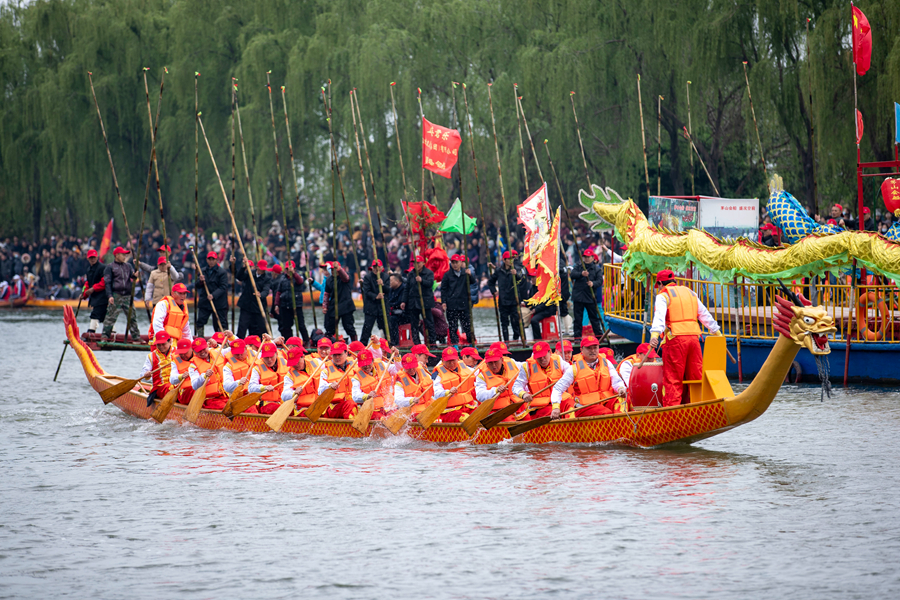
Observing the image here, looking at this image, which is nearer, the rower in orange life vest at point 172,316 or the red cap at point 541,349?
the red cap at point 541,349

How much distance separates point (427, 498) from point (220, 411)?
4.61 metres

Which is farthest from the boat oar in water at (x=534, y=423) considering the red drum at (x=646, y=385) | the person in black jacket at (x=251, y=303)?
the person in black jacket at (x=251, y=303)

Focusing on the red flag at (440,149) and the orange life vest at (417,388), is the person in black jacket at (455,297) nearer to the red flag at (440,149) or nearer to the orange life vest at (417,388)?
the red flag at (440,149)

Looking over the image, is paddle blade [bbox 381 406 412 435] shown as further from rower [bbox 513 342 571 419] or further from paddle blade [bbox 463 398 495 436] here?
rower [bbox 513 342 571 419]

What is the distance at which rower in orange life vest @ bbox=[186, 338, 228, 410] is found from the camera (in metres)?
15.5

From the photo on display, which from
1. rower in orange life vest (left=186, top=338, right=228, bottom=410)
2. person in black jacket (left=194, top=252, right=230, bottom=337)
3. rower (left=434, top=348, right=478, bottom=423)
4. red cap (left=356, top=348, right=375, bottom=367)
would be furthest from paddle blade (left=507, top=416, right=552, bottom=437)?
person in black jacket (left=194, top=252, right=230, bottom=337)

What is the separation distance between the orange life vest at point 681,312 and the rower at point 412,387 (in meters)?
3.04

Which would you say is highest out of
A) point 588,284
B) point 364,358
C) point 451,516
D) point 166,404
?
point 588,284

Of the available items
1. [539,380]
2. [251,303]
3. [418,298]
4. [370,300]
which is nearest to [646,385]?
[539,380]

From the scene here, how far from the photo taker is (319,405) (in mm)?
14336

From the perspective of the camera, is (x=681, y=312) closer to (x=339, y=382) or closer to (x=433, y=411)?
(x=433, y=411)

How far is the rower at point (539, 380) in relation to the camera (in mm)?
13320

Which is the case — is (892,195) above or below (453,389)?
above

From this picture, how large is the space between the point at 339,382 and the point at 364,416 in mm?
750
